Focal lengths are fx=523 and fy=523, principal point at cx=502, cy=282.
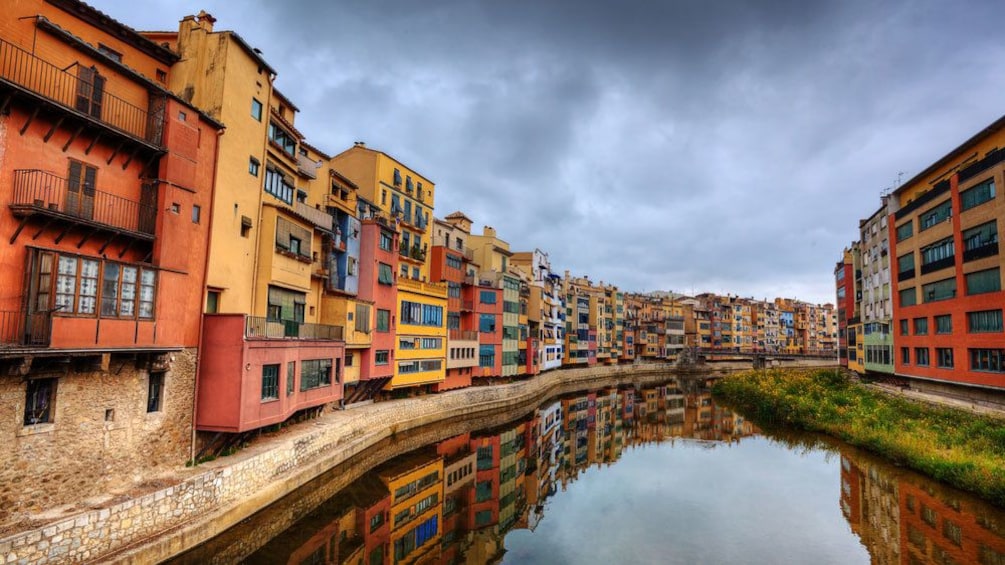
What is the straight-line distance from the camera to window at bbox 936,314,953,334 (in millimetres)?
36719

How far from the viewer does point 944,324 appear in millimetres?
37781

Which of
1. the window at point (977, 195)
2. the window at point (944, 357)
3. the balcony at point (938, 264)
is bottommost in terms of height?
the window at point (944, 357)

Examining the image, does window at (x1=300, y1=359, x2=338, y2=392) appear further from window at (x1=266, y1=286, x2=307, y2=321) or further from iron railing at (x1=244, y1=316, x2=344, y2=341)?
window at (x1=266, y1=286, x2=307, y2=321)

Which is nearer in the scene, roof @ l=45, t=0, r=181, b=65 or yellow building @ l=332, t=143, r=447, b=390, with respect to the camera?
roof @ l=45, t=0, r=181, b=65

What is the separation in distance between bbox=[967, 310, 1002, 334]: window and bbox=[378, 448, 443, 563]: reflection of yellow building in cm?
3382

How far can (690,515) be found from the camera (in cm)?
2284

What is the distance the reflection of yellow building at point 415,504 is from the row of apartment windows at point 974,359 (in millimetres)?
33198

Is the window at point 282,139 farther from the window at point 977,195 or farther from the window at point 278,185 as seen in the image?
the window at point 977,195

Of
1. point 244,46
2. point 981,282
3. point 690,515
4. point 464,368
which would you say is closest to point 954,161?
point 981,282

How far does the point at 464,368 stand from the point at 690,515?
28.3 m

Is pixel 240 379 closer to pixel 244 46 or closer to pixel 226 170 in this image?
pixel 226 170

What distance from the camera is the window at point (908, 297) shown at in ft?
140

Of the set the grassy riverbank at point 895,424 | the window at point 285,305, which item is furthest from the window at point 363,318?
the grassy riverbank at point 895,424

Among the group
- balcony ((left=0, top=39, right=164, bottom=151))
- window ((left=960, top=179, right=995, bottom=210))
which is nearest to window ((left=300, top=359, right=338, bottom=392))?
balcony ((left=0, top=39, right=164, bottom=151))
